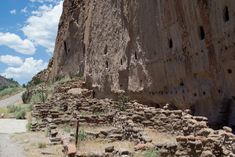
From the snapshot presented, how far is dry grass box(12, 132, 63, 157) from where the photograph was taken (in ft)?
51.3

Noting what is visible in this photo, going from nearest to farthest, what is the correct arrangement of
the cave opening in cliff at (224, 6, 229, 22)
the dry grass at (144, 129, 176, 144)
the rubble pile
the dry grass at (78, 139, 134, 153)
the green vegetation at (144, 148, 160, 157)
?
the rubble pile
the green vegetation at (144, 148, 160, 157)
the cave opening in cliff at (224, 6, 229, 22)
the dry grass at (78, 139, 134, 153)
the dry grass at (144, 129, 176, 144)

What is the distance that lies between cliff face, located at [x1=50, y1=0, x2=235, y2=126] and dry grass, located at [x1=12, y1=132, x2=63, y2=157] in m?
6.63

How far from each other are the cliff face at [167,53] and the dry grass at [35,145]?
663 cm

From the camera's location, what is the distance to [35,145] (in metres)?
17.5

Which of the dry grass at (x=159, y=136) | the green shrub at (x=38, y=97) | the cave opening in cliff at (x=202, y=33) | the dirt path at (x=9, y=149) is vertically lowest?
the dirt path at (x=9, y=149)

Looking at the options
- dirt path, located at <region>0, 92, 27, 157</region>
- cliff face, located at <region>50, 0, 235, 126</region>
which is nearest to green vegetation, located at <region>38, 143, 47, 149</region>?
dirt path, located at <region>0, 92, 27, 157</region>

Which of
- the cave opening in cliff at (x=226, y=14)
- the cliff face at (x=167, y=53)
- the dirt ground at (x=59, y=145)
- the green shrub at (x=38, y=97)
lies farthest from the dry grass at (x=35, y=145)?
the green shrub at (x=38, y=97)

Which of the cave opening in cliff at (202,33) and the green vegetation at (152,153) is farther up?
the cave opening in cliff at (202,33)

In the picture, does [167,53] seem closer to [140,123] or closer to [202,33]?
[202,33]

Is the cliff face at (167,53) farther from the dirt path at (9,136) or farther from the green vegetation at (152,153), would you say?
the dirt path at (9,136)

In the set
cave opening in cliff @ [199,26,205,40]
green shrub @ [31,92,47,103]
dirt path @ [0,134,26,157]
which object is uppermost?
cave opening in cliff @ [199,26,205,40]

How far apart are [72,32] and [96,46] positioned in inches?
443

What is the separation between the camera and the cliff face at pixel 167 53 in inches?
696

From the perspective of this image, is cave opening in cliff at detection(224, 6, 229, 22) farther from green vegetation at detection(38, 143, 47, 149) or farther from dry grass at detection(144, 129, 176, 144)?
green vegetation at detection(38, 143, 47, 149)
